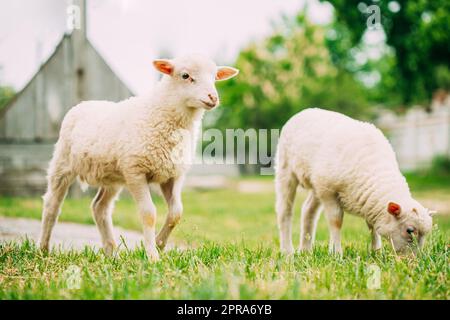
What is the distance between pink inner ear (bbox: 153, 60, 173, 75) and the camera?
14.4ft

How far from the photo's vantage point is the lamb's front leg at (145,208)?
4.29 metres

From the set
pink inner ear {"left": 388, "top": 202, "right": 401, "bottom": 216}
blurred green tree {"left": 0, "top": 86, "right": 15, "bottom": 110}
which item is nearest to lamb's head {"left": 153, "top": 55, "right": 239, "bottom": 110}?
pink inner ear {"left": 388, "top": 202, "right": 401, "bottom": 216}

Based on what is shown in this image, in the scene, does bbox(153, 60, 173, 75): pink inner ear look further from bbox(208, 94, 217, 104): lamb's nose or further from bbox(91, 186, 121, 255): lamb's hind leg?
bbox(91, 186, 121, 255): lamb's hind leg

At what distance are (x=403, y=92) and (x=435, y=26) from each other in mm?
4221

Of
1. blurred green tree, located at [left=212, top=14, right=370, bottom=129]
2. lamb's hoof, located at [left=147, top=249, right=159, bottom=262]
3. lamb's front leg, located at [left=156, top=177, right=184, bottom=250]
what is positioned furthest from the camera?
blurred green tree, located at [left=212, top=14, right=370, bottom=129]

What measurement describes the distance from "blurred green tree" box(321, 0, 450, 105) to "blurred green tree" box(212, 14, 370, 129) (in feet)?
36.7

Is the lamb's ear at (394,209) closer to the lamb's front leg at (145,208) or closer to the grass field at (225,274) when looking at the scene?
the grass field at (225,274)

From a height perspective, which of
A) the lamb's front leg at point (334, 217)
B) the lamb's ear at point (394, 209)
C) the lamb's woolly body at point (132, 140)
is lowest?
the lamb's front leg at point (334, 217)

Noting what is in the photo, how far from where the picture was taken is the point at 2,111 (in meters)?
12.6

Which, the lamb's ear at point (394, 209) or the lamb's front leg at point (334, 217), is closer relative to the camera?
the lamb's ear at point (394, 209)

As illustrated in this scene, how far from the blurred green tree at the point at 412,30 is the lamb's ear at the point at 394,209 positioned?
40.0ft

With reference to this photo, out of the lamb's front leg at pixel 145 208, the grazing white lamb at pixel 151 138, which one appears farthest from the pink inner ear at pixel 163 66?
the lamb's front leg at pixel 145 208

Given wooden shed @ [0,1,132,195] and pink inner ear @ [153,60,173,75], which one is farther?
wooden shed @ [0,1,132,195]
